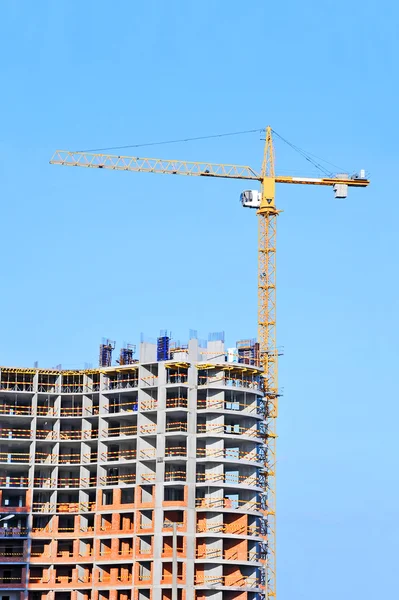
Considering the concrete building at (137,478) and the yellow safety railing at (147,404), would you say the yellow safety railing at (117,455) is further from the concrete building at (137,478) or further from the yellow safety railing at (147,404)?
the yellow safety railing at (147,404)

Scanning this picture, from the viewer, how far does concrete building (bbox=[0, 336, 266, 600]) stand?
173m

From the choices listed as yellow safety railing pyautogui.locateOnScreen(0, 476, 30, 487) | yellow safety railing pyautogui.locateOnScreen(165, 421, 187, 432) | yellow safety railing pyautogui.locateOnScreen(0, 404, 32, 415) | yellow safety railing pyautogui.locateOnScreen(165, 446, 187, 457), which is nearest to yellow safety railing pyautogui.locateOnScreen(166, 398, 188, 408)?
yellow safety railing pyautogui.locateOnScreen(165, 421, 187, 432)

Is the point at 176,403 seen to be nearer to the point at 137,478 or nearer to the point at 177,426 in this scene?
the point at 177,426

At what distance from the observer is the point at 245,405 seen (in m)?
181

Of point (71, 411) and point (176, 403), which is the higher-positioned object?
point (71, 411)

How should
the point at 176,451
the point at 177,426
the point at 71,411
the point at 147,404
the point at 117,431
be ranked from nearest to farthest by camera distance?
the point at 176,451 < the point at 177,426 < the point at 147,404 < the point at 117,431 < the point at 71,411

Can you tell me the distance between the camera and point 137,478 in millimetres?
177875

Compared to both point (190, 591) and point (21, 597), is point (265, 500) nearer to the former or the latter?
point (190, 591)

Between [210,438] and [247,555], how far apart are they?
15.3m

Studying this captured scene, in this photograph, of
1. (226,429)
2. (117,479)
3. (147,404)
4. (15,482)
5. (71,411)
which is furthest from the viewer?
(71,411)

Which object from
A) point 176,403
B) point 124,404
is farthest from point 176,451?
point 124,404

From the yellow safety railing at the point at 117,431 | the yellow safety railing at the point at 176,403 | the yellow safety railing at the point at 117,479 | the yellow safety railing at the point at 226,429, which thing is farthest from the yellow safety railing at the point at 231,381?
the yellow safety railing at the point at 117,479

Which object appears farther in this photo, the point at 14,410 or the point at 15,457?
the point at 14,410

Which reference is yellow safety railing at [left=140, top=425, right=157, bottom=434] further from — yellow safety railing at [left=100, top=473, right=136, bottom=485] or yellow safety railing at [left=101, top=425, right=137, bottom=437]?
yellow safety railing at [left=100, top=473, right=136, bottom=485]
